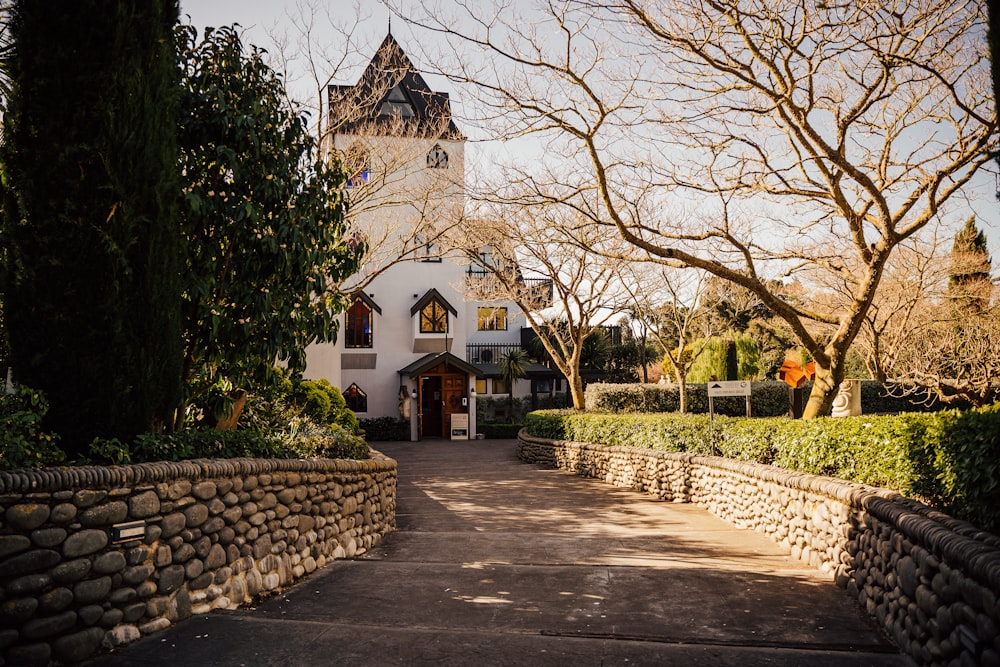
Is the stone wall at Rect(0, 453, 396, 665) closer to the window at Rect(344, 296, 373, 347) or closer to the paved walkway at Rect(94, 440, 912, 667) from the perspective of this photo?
the paved walkway at Rect(94, 440, 912, 667)

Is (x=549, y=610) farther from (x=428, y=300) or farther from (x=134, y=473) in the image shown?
(x=428, y=300)

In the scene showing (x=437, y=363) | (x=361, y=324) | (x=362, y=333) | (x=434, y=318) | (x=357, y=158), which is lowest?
(x=437, y=363)

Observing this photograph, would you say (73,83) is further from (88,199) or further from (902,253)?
(902,253)

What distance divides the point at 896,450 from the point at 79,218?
22.2 ft

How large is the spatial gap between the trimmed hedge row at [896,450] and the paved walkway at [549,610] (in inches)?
42.0

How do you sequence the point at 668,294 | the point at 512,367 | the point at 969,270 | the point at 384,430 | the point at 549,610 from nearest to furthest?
the point at 549,610
the point at 969,270
the point at 668,294
the point at 384,430
the point at 512,367

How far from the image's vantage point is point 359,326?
2891 cm

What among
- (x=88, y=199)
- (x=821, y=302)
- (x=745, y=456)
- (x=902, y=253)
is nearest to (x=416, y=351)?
(x=821, y=302)

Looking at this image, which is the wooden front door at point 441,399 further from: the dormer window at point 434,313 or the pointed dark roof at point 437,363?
the dormer window at point 434,313

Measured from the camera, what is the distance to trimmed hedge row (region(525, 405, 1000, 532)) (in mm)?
4461

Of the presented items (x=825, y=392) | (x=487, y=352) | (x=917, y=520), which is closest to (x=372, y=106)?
(x=825, y=392)

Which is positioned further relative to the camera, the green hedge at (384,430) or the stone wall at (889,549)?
the green hedge at (384,430)

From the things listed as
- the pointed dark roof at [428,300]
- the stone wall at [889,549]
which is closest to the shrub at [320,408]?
the stone wall at [889,549]

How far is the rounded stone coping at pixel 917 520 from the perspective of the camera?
11.5 feet
